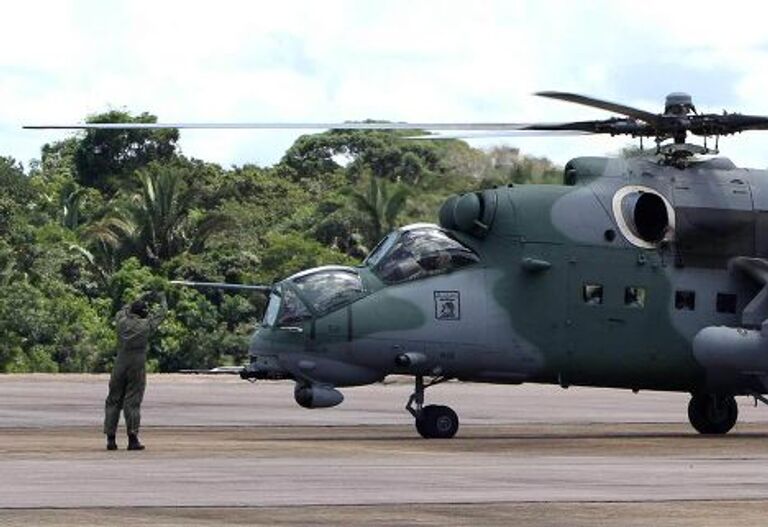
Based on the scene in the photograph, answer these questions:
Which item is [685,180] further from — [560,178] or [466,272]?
[560,178]

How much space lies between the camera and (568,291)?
1177 inches

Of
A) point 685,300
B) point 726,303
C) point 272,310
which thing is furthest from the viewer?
point 726,303

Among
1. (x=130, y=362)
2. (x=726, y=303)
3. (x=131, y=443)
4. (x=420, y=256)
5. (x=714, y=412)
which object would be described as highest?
(x=420, y=256)

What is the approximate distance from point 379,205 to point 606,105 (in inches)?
1882

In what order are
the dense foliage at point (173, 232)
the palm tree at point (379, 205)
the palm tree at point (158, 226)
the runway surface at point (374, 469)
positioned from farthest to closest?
the palm tree at point (158, 226) → the palm tree at point (379, 205) → the dense foliage at point (173, 232) → the runway surface at point (374, 469)

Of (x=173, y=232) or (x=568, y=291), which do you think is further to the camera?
(x=173, y=232)

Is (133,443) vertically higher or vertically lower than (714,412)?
higher

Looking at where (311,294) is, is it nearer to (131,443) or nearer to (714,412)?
(131,443)

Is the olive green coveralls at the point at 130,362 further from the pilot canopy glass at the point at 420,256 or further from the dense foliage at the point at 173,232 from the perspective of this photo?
the dense foliage at the point at 173,232

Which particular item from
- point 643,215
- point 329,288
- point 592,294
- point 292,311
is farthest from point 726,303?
point 292,311

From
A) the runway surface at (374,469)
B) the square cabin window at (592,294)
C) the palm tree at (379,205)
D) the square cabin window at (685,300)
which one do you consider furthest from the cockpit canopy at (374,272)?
the palm tree at (379,205)

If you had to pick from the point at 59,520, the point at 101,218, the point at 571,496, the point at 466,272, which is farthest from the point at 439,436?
the point at 101,218

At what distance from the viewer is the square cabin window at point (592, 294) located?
29953 mm

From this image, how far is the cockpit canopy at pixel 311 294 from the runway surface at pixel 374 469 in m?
1.67
